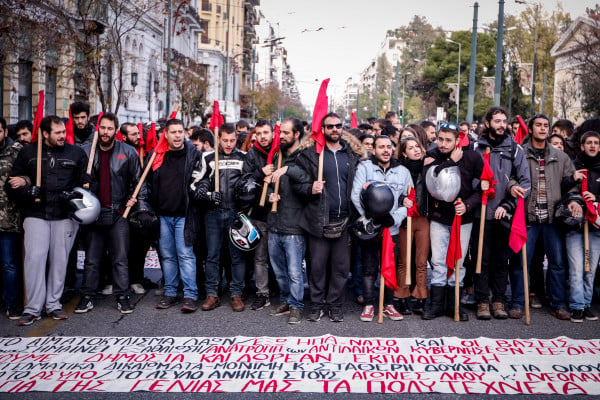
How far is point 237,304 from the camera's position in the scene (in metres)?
7.70

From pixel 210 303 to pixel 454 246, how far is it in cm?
269

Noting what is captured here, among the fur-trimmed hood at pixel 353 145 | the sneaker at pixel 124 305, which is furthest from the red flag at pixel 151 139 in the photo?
the fur-trimmed hood at pixel 353 145

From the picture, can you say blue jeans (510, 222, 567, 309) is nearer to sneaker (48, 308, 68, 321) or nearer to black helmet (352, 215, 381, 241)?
black helmet (352, 215, 381, 241)

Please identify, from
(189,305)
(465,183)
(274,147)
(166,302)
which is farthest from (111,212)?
(465,183)

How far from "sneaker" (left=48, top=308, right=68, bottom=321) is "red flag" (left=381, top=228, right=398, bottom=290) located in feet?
10.8

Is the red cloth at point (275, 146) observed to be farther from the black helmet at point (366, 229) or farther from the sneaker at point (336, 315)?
the sneaker at point (336, 315)

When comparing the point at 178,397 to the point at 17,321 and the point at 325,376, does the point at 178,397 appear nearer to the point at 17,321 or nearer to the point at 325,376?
the point at 325,376

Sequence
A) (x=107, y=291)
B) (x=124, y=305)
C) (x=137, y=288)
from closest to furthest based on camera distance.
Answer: (x=124, y=305) → (x=107, y=291) → (x=137, y=288)

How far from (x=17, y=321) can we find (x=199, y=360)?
2352 mm

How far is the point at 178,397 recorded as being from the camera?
505cm

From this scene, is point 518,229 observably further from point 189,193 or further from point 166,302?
point 166,302

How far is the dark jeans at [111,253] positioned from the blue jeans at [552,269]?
424cm

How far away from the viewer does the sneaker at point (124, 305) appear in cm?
754

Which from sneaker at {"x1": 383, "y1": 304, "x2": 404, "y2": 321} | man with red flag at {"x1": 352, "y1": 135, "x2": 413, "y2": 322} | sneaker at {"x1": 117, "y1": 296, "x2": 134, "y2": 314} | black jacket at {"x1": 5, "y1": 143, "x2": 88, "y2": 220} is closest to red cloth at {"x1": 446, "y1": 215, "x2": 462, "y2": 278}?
man with red flag at {"x1": 352, "y1": 135, "x2": 413, "y2": 322}
